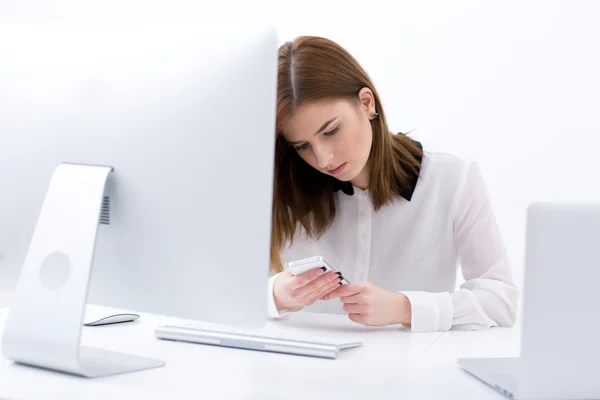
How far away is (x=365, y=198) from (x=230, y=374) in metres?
1.12

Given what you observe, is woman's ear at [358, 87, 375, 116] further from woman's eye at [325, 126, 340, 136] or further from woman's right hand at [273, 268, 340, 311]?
woman's right hand at [273, 268, 340, 311]

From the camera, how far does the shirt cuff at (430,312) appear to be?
171 centimetres

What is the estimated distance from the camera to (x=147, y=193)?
1258mm

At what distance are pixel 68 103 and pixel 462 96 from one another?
277 cm

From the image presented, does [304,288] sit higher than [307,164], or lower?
lower

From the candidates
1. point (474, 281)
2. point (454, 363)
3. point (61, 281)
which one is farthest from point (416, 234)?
point (61, 281)

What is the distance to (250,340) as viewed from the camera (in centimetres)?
147

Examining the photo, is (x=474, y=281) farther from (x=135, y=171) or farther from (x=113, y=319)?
(x=135, y=171)

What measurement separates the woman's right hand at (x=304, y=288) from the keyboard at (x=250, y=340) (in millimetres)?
133

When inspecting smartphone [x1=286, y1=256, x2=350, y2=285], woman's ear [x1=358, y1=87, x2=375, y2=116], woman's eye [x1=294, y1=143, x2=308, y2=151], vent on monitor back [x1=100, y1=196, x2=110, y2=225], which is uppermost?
woman's ear [x1=358, y1=87, x2=375, y2=116]

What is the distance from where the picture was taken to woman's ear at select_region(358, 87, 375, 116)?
209 cm

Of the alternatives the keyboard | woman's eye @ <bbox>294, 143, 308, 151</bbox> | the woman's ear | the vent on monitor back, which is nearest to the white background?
the woman's ear

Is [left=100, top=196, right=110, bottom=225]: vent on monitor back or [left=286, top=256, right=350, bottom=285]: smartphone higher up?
[left=100, top=196, right=110, bottom=225]: vent on monitor back

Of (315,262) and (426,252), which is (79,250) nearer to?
(315,262)
